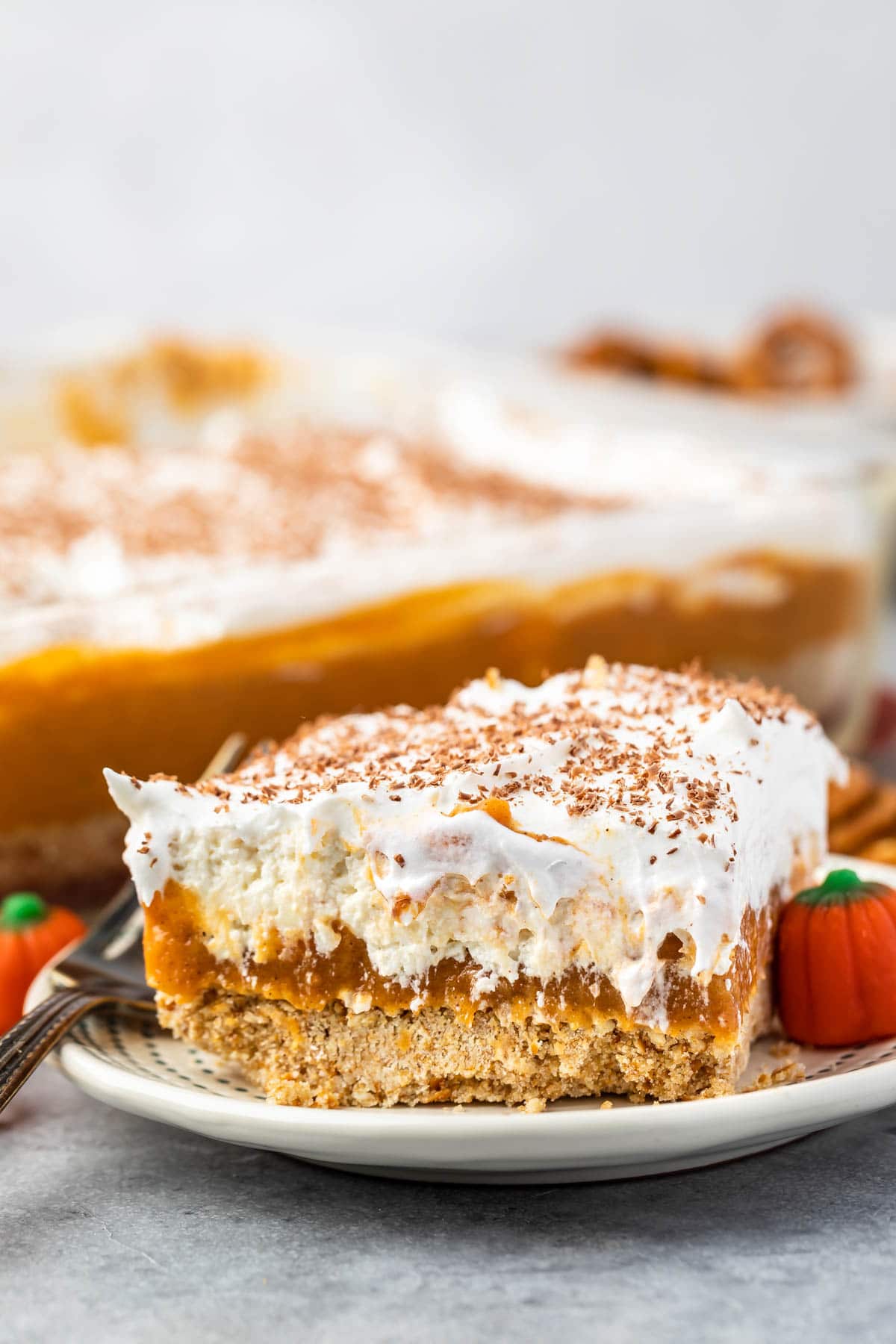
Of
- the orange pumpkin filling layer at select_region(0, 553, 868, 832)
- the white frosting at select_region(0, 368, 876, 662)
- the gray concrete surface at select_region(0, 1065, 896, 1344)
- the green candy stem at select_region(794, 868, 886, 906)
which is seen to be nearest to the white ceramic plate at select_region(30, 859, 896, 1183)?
the gray concrete surface at select_region(0, 1065, 896, 1344)

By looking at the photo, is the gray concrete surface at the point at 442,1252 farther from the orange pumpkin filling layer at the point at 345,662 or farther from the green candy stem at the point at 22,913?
the orange pumpkin filling layer at the point at 345,662

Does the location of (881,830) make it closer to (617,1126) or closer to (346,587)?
(346,587)

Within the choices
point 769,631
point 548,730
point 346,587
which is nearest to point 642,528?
point 769,631

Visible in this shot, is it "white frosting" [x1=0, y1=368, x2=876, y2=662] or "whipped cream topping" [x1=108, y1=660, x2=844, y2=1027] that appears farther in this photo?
"white frosting" [x1=0, y1=368, x2=876, y2=662]

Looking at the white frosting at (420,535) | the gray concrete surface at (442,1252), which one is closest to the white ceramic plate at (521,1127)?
the gray concrete surface at (442,1252)

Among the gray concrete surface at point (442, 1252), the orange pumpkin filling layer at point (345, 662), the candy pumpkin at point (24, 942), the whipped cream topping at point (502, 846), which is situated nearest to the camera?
the gray concrete surface at point (442, 1252)

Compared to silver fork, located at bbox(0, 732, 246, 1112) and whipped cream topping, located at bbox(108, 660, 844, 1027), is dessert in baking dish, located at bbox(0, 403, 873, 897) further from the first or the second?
whipped cream topping, located at bbox(108, 660, 844, 1027)

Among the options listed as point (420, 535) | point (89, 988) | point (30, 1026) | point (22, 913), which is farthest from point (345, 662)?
point (30, 1026)

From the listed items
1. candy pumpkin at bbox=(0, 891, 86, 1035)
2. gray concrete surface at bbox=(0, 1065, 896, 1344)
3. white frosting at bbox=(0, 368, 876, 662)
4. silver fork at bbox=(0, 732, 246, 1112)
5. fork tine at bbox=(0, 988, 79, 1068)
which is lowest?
gray concrete surface at bbox=(0, 1065, 896, 1344)
